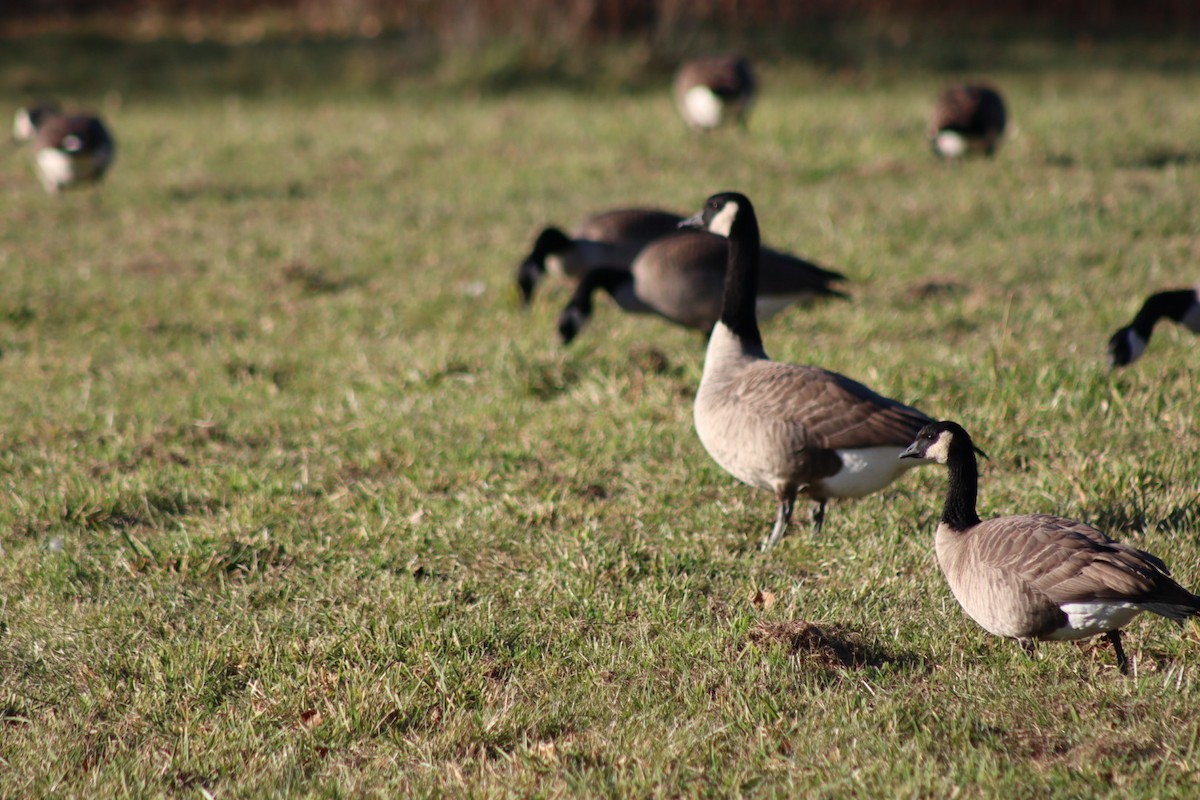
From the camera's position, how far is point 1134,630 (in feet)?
13.9

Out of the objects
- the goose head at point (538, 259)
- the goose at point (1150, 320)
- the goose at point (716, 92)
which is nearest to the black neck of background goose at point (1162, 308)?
the goose at point (1150, 320)

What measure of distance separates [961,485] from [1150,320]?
3179 millimetres

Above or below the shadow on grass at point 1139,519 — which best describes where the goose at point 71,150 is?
below

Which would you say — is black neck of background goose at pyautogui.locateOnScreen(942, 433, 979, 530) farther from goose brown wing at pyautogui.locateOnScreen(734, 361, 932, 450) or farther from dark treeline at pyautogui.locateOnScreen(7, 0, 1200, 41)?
dark treeline at pyautogui.locateOnScreen(7, 0, 1200, 41)

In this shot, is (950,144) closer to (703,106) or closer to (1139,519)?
(703,106)

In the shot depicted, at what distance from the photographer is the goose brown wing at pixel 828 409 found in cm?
473

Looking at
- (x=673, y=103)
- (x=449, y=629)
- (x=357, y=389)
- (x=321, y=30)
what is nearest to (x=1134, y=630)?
(x=449, y=629)

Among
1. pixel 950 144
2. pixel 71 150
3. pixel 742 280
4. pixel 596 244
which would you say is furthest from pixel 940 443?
pixel 71 150

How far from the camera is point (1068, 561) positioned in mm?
3758

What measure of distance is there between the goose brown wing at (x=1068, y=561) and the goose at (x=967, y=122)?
8.18 metres

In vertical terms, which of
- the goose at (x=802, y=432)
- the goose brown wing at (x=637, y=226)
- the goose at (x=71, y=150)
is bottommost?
the goose at (x=71, y=150)

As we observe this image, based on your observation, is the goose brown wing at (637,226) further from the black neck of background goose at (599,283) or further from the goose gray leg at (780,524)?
the goose gray leg at (780,524)

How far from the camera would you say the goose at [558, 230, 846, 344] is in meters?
7.36

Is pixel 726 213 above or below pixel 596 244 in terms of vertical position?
above
